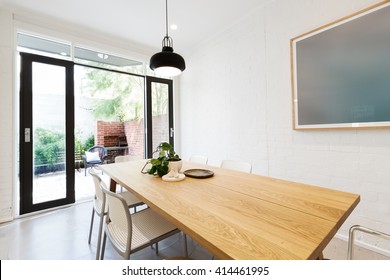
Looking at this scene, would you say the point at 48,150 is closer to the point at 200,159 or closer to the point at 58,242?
the point at 58,242

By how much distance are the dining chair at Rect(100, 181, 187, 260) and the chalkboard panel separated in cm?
187

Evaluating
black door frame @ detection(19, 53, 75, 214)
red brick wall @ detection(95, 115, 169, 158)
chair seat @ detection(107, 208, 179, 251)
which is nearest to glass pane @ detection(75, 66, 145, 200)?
red brick wall @ detection(95, 115, 169, 158)

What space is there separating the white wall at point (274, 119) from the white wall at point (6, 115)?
2779 millimetres

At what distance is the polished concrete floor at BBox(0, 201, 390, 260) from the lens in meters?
1.70

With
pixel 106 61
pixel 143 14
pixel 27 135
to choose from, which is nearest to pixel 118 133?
pixel 106 61

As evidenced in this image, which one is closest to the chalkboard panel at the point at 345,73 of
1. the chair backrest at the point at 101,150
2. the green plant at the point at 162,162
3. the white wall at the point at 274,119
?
the white wall at the point at 274,119

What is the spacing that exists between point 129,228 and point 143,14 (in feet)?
9.15

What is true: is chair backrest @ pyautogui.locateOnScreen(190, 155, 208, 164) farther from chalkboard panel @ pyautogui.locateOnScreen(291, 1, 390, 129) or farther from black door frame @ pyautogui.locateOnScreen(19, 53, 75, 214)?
black door frame @ pyautogui.locateOnScreen(19, 53, 75, 214)

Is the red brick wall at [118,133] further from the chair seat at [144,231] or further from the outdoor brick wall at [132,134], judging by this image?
the chair seat at [144,231]

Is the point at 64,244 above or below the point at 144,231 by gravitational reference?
below

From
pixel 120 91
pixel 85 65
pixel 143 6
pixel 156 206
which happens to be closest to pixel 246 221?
pixel 156 206

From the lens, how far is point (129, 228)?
41.5 inches

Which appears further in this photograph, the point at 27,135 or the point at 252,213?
the point at 27,135

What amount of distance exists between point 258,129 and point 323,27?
131cm
